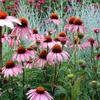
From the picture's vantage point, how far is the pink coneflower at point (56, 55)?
218 centimetres

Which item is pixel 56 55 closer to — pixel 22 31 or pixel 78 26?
pixel 22 31

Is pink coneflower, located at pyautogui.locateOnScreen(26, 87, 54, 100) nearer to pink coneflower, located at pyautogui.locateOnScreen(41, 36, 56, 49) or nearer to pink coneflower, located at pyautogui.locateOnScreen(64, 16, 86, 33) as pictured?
pink coneflower, located at pyautogui.locateOnScreen(41, 36, 56, 49)

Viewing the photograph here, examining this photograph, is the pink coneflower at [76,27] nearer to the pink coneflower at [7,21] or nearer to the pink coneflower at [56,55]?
the pink coneflower at [56,55]

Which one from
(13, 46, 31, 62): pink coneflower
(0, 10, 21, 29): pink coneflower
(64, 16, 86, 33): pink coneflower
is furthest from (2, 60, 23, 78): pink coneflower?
(64, 16, 86, 33): pink coneflower

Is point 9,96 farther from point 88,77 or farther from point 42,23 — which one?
point 42,23

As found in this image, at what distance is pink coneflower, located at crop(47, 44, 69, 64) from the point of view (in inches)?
85.9

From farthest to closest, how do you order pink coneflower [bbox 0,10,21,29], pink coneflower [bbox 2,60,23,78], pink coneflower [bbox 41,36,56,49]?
pink coneflower [bbox 41,36,56,49], pink coneflower [bbox 2,60,23,78], pink coneflower [bbox 0,10,21,29]

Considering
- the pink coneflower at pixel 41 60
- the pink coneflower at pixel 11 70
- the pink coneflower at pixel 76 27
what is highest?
the pink coneflower at pixel 76 27

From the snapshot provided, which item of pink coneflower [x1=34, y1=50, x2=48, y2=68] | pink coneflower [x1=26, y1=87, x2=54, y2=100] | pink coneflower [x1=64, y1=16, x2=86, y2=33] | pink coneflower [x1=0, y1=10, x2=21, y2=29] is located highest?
pink coneflower [x1=0, y1=10, x2=21, y2=29]

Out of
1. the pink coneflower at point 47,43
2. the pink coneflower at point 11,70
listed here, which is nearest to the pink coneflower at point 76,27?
the pink coneflower at point 47,43

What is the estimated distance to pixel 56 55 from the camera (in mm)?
2203

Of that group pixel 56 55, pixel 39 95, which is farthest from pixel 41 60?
pixel 39 95

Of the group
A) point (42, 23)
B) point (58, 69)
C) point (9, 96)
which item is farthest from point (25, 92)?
point (42, 23)

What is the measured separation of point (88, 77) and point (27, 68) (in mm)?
435
